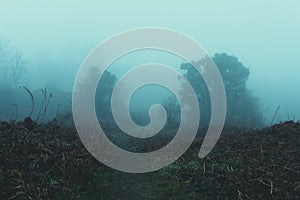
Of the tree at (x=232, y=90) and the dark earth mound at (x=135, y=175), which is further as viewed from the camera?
the tree at (x=232, y=90)

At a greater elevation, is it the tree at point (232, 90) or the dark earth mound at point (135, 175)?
the tree at point (232, 90)

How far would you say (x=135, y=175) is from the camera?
12.4 meters

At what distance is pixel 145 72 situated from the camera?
2075 centimetres

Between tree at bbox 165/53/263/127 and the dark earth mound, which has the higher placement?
tree at bbox 165/53/263/127

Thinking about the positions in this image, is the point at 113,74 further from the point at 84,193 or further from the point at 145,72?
the point at 84,193

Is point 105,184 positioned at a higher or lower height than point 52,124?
lower

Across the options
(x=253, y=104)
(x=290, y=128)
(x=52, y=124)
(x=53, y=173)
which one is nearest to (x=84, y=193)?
(x=53, y=173)

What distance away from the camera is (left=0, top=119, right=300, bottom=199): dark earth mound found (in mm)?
9148

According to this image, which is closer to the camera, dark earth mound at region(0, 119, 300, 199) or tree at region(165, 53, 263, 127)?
dark earth mound at region(0, 119, 300, 199)

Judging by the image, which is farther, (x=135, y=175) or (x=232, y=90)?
(x=232, y=90)

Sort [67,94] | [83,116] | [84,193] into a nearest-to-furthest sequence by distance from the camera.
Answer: [84,193]
[83,116]
[67,94]

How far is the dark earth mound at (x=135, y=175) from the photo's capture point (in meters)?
9.15

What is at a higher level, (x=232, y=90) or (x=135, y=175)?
(x=232, y=90)

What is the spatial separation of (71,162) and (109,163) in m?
2.26
